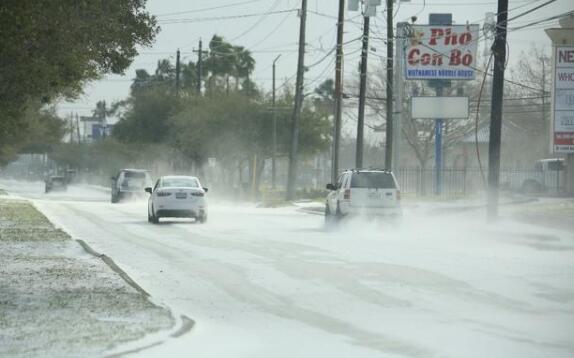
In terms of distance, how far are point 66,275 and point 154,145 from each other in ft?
260

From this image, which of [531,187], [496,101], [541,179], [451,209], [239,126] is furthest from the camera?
[239,126]

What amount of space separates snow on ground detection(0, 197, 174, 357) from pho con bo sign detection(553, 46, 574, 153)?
87.7ft

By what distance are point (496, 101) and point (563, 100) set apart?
11.3 meters

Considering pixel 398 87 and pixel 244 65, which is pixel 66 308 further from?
pixel 244 65

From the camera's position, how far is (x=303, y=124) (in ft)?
250

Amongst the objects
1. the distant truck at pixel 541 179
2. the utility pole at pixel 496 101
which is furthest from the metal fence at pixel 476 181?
the utility pole at pixel 496 101

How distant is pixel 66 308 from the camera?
12.9m

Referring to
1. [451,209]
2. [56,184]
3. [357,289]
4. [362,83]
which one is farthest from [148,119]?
[357,289]

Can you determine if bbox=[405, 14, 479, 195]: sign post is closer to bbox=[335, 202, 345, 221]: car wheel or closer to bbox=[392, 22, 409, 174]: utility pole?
bbox=[392, 22, 409, 174]: utility pole

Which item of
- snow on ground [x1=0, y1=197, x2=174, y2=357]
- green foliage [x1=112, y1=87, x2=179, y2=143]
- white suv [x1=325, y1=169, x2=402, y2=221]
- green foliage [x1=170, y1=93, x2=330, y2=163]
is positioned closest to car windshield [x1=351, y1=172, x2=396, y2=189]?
white suv [x1=325, y1=169, x2=402, y2=221]

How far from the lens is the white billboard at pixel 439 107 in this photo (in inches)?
2375

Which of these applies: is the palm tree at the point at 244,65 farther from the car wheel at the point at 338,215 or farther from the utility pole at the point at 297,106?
the car wheel at the point at 338,215

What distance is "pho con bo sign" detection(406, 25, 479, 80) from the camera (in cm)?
5791

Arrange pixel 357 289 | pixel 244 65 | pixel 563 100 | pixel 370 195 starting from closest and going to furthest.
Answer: pixel 357 289 → pixel 370 195 → pixel 563 100 → pixel 244 65
